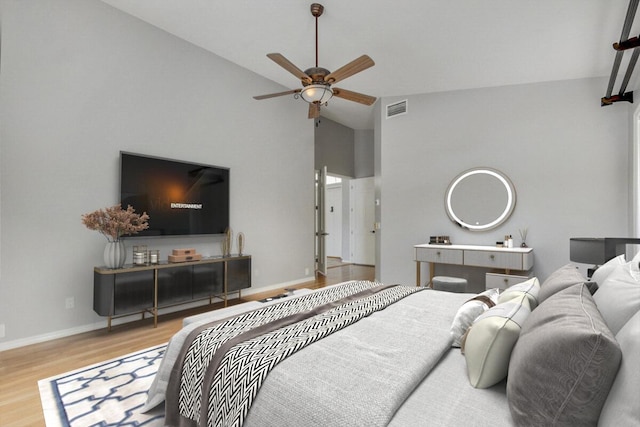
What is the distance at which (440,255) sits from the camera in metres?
4.23

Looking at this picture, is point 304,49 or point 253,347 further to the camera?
point 304,49

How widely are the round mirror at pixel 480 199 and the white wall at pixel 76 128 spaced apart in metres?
3.13

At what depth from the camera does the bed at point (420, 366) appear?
2.57 feet

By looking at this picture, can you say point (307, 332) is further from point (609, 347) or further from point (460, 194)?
point (460, 194)

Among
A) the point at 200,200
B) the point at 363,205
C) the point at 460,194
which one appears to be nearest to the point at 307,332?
the point at 200,200

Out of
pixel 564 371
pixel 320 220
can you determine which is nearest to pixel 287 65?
pixel 564 371

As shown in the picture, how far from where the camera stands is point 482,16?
3072mm

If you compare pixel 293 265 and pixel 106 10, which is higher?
pixel 106 10

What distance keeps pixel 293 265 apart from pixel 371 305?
363cm

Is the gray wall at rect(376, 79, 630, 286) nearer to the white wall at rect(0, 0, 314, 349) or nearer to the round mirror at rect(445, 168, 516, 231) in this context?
the round mirror at rect(445, 168, 516, 231)

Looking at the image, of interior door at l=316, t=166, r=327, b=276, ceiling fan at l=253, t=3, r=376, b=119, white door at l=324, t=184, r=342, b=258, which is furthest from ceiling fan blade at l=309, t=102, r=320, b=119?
white door at l=324, t=184, r=342, b=258

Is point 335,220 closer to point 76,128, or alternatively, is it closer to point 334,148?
point 334,148

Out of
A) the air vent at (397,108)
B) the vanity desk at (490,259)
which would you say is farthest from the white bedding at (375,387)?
the air vent at (397,108)

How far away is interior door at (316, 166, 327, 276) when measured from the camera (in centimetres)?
653
